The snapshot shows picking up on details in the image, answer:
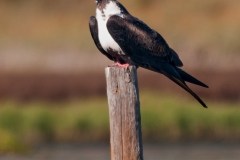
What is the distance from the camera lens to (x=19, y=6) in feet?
115

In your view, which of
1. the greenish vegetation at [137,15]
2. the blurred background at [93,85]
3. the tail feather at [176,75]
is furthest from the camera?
the greenish vegetation at [137,15]

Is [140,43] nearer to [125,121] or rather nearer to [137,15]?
[125,121]

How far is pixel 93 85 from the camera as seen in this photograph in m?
23.4

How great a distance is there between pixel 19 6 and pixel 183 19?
7316mm

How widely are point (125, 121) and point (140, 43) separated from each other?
2376 mm

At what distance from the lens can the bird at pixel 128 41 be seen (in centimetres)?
903

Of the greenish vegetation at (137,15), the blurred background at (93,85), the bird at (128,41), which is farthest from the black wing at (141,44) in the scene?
the greenish vegetation at (137,15)

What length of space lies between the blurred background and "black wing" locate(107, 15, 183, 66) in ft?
25.6

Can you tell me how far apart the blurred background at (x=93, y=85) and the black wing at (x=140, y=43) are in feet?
25.6

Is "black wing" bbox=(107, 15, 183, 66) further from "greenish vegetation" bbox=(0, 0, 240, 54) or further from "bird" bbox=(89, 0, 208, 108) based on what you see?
"greenish vegetation" bbox=(0, 0, 240, 54)

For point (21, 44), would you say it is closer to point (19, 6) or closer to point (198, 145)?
point (19, 6)

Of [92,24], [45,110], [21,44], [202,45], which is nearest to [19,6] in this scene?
[21,44]

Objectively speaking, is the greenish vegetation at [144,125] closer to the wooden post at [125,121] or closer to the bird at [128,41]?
the bird at [128,41]

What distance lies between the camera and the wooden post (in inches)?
276
